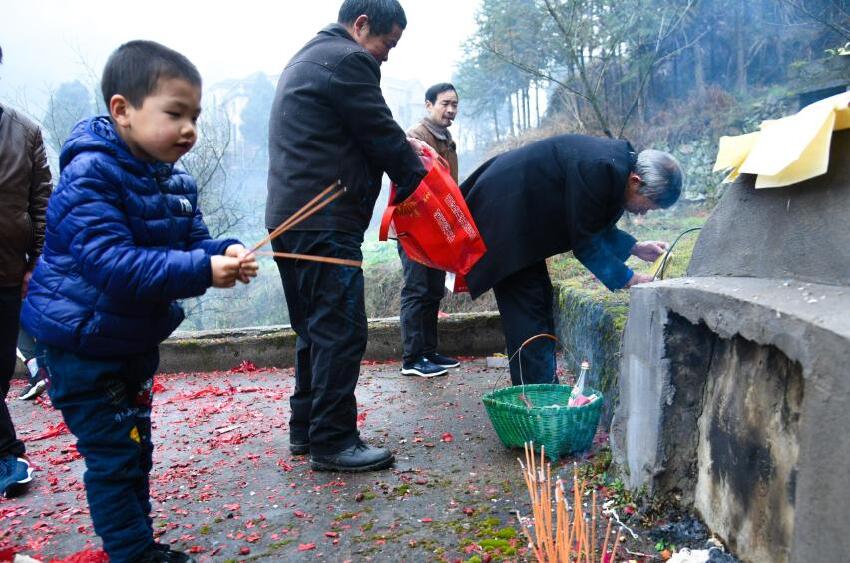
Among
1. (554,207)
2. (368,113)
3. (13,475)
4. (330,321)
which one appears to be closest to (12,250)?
(13,475)

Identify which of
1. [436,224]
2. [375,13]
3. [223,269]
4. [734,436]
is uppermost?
[375,13]

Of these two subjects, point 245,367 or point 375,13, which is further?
point 245,367

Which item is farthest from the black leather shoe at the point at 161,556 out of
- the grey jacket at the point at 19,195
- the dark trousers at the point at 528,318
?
the dark trousers at the point at 528,318

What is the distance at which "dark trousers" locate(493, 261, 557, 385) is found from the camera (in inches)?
138

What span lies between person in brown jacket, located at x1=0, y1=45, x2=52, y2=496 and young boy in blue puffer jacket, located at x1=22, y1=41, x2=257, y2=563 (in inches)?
46.5

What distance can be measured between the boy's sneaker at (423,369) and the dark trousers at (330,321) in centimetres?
184

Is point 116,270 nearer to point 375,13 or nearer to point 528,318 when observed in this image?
point 375,13

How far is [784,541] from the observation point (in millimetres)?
1663

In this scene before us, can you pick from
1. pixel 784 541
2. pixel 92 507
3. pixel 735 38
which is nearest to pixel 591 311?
pixel 784 541

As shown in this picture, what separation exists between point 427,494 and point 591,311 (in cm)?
166

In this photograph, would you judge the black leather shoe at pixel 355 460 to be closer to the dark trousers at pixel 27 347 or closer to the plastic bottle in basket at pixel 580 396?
the plastic bottle in basket at pixel 580 396

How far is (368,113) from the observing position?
9.48 feet

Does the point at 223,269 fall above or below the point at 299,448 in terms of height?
above

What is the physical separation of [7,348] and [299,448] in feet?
4.99
